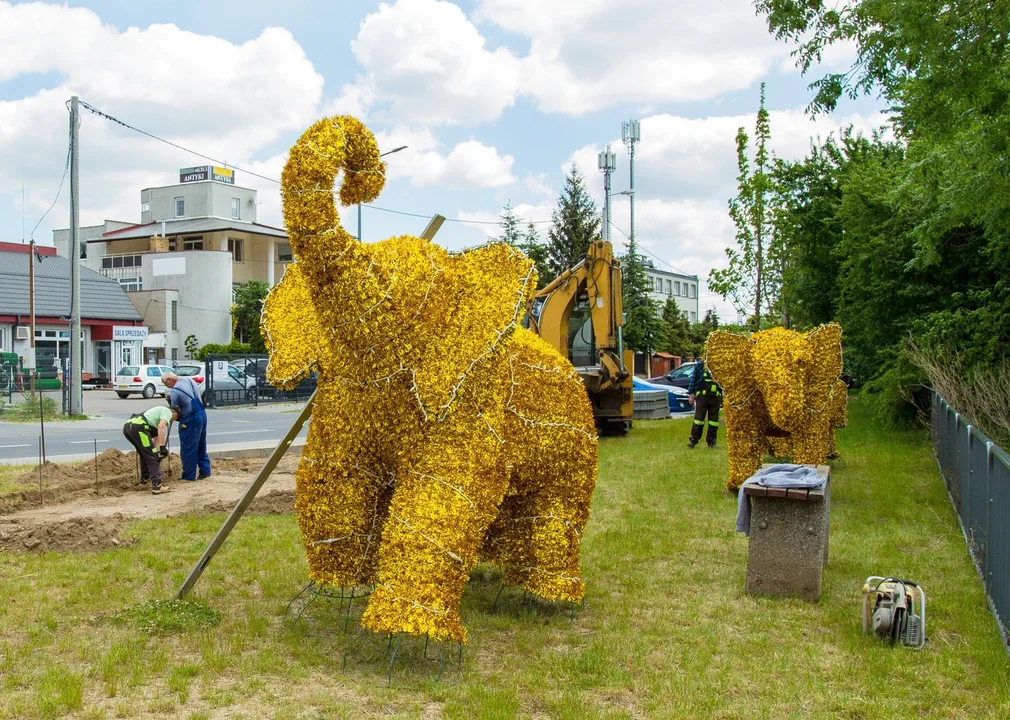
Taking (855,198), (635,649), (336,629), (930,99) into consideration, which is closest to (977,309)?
(855,198)

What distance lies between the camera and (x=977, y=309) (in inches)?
572

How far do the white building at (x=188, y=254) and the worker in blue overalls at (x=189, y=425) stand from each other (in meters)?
32.8

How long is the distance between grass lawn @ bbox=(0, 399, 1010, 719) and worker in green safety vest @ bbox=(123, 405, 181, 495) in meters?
2.03

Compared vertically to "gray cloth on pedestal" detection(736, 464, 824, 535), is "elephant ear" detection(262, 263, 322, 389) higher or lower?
higher

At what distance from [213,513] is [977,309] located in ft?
38.3

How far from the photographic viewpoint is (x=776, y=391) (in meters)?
9.93

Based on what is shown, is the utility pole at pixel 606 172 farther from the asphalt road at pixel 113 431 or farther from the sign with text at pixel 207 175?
the sign with text at pixel 207 175

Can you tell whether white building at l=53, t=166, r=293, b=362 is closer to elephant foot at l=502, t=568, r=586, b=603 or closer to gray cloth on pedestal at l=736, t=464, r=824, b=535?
gray cloth on pedestal at l=736, t=464, r=824, b=535

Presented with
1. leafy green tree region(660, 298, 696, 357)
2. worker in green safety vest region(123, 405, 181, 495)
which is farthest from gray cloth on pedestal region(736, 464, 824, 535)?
leafy green tree region(660, 298, 696, 357)

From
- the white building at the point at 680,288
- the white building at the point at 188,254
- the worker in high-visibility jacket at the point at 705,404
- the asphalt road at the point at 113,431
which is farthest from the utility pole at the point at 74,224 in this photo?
the white building at the point at 680,288

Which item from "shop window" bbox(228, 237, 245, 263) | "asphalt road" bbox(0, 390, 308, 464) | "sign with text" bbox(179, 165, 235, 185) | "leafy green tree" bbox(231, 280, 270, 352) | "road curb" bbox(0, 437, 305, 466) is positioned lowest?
"asphalt road" bbox(0, 390, 308, 464)

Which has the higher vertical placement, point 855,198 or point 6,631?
point 855,198

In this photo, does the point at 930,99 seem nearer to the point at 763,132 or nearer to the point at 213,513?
the point at 213,513

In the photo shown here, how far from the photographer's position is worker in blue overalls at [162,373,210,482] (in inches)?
451
